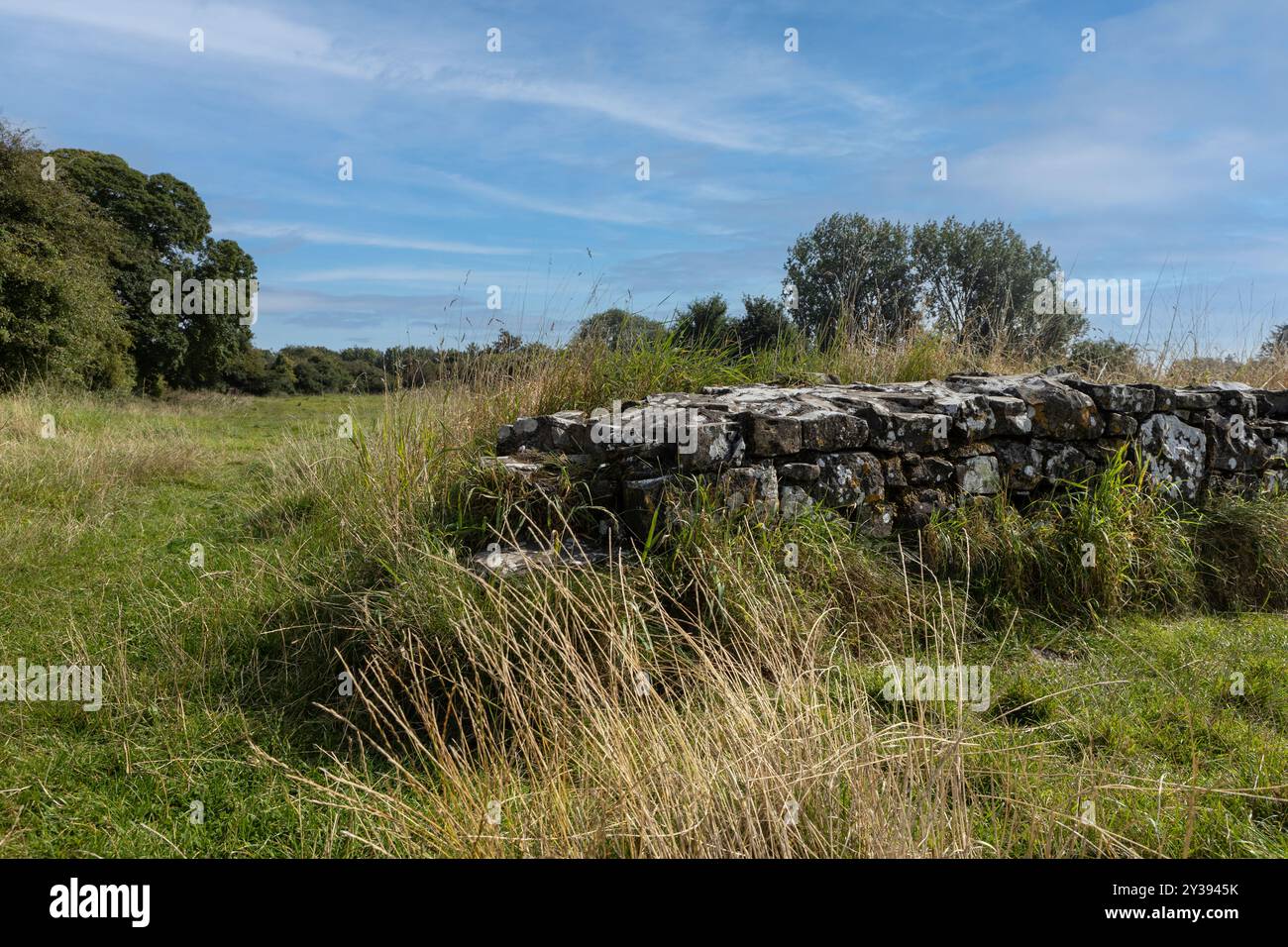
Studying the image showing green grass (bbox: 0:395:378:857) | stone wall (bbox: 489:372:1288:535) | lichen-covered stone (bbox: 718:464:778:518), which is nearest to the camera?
green grass (bbox: 0:395:378:857)

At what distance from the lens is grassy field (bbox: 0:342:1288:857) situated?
2.73 m

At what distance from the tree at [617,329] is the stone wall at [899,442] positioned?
123cm

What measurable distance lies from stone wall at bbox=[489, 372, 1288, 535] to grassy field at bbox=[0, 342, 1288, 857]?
1.10 ft

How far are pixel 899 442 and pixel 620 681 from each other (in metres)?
3.27

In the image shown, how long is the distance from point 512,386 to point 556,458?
159cm

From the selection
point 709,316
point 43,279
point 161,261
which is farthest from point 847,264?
point 161,261

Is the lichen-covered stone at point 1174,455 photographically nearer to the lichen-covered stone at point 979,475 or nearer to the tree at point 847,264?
the lichen-covered stone at point 979,475

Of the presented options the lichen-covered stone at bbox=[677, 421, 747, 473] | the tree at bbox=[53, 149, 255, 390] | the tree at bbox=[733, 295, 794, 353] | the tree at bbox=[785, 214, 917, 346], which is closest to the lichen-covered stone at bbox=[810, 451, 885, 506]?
the lichen-covered stone at bbox=[677, 421, 747, 473]

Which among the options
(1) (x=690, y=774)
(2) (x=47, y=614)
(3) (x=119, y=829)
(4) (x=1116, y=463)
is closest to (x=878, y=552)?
(4) (x=1116, y=463)

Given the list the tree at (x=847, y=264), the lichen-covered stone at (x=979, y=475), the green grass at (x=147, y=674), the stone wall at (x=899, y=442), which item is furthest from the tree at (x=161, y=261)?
the lichen-covered stone at (x=979, y=475)

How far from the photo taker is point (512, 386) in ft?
23.0

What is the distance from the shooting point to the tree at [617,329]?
7.36 metres

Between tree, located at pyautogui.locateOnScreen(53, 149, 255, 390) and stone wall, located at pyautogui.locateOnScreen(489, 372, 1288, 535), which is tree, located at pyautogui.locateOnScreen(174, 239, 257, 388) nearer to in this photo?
tree, located at pyautogui.locateOnScreen(53, 149, 255, 390)
